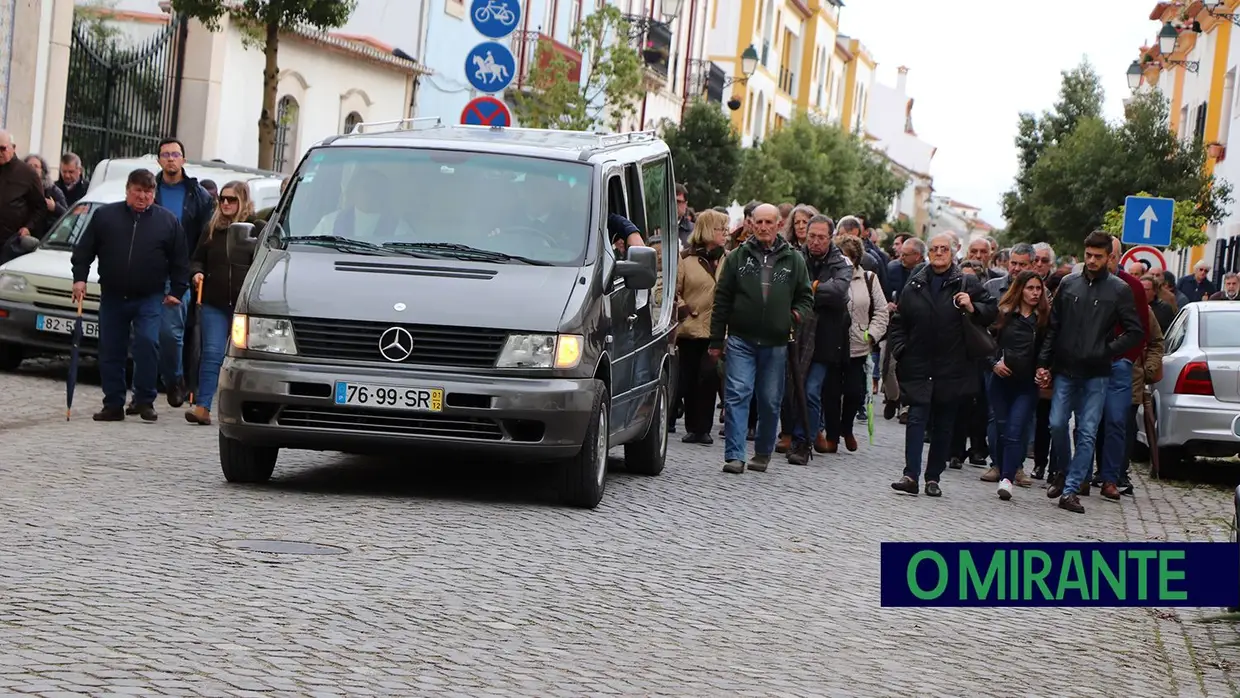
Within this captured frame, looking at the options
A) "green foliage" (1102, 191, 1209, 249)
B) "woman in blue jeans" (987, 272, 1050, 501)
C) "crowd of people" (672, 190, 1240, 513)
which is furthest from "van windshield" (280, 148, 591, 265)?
"green foliage" (1102, 191, 1209, 249)

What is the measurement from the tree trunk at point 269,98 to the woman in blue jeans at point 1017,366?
37.8 feet

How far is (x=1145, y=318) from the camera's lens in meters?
13.7

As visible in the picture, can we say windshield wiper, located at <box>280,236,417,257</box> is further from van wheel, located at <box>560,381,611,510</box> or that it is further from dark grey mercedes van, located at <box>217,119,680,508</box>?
van wheel, located at <box>560,381,611,510</box>

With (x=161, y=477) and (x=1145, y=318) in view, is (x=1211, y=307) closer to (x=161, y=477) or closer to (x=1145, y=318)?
(x=1145, y=318)

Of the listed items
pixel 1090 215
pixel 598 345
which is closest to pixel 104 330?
pixel 598 345

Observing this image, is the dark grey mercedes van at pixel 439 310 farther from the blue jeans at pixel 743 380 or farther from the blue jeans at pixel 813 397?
the blue jeans at pixel 813 397

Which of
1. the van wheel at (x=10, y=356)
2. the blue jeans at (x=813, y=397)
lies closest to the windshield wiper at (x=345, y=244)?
the blue jeans at (x=813, y=397)

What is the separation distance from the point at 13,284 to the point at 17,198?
1.35m

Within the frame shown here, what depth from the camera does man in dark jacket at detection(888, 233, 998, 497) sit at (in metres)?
13.6

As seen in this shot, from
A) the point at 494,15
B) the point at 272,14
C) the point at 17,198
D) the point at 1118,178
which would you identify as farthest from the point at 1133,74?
the point at 17,198

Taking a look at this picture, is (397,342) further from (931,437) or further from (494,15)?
(494,15)

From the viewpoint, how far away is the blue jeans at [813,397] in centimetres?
1539

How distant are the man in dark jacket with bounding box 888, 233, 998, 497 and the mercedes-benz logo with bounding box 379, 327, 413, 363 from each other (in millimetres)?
4394

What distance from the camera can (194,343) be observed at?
50.7ft
